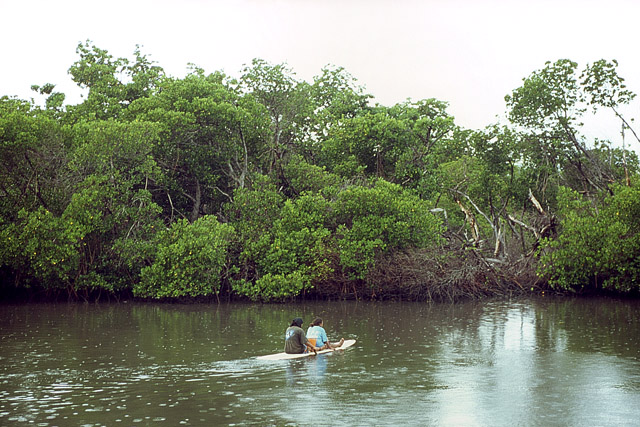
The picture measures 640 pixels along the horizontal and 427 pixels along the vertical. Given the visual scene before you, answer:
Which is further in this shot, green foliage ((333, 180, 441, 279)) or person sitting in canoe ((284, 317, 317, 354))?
green foliage ((333, 180, 441, 279))

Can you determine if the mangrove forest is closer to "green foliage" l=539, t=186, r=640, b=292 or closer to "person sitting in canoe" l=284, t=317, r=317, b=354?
"green foliage" l=539, t=186, r=640, b=292

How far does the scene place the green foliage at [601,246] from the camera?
1403 inches

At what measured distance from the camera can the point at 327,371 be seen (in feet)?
55.9

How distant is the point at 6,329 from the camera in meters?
25.1

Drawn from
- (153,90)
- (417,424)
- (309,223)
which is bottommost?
(417,424)

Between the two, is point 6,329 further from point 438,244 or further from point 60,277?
point 438,244

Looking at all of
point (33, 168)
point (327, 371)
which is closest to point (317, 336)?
point (327, 371)

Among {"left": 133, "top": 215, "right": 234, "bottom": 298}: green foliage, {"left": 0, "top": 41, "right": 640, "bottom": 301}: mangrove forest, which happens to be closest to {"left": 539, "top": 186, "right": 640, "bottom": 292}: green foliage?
{"left": 0, "top": 41, "right": 640, "bottom": 301}: mangrove forest

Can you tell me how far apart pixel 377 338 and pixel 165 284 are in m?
14.5

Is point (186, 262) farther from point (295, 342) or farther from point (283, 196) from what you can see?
point (295, 342)

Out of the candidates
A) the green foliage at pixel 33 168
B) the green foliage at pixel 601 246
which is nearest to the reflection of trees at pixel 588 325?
the green foliage at pixel 601 246

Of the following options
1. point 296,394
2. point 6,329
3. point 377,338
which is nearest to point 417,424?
point 296,394

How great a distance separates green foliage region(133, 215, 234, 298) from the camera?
3409 centimetres

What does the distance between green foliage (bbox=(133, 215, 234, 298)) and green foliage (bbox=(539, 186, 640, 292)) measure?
16.0 meters
